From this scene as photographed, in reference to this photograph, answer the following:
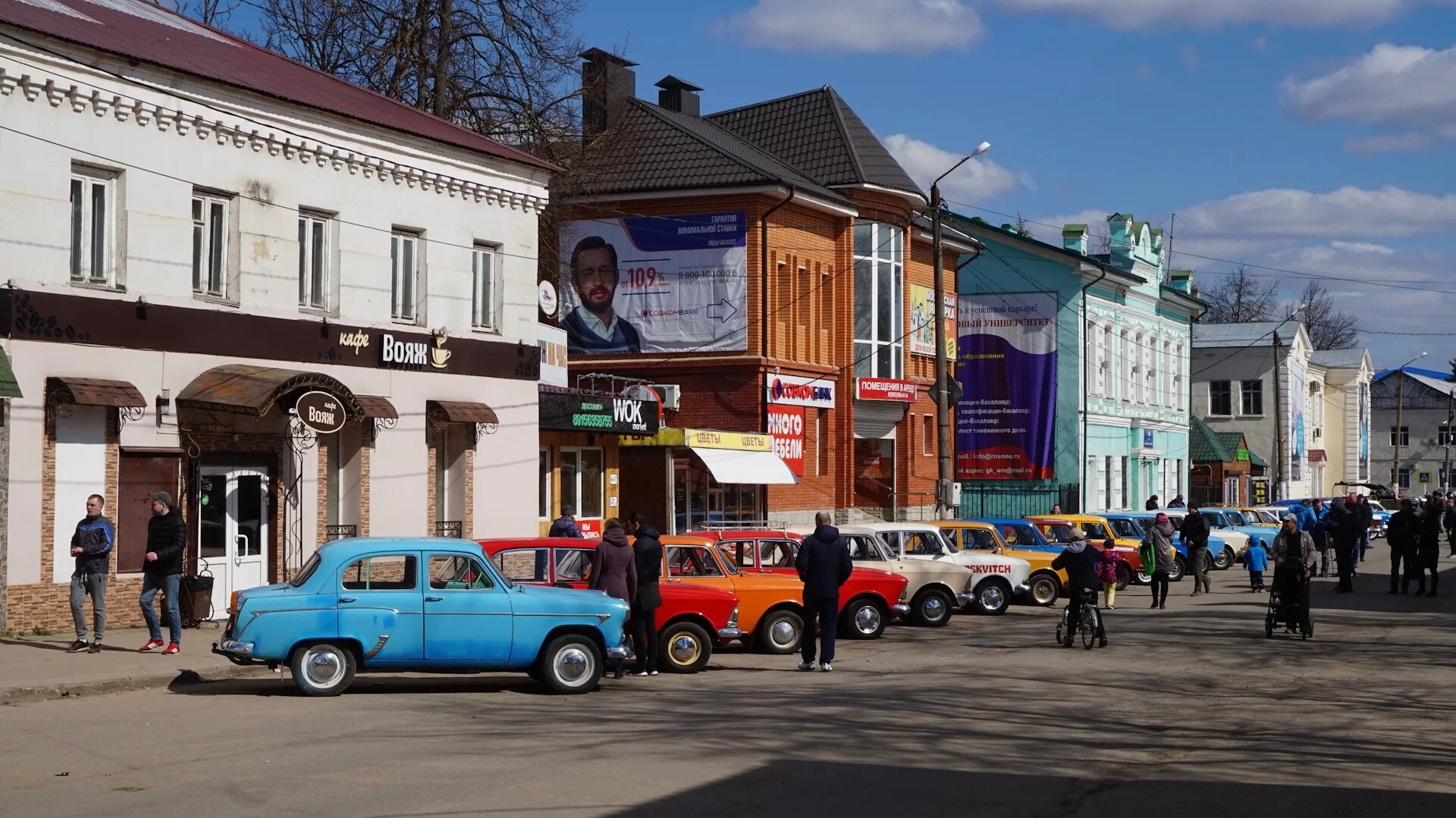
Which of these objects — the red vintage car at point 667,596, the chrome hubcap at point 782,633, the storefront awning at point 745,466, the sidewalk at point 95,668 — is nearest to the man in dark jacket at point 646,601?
the red vintage car at point 667,596

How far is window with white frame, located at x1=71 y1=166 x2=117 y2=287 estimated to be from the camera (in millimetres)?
20109

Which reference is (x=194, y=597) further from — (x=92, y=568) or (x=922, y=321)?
(x=922, y=321)

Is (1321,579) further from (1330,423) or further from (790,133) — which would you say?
(1330,423)

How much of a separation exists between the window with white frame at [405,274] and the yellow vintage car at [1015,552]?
30.9 ft

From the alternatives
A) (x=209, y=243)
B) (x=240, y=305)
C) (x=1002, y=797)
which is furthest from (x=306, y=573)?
(x=209, y=243)

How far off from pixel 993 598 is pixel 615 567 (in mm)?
11442

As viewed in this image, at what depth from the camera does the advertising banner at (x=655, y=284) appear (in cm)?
3894

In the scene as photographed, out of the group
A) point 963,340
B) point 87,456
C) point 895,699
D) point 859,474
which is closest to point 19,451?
point 87,456

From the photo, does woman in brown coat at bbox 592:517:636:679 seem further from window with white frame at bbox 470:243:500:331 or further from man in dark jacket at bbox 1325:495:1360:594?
man in dark jacket at bbox 1325:495:1360:594

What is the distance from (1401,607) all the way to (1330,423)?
7465cm

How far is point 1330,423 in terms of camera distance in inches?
3883

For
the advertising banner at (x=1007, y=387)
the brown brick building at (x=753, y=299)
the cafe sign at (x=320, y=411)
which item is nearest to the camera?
the cafe sign at (x=320, y=411)

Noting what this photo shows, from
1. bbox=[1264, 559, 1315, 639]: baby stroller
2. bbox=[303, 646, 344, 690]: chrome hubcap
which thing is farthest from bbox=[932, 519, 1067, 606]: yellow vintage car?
bbox=[303, 646, 344, 690]: chrome hubcap

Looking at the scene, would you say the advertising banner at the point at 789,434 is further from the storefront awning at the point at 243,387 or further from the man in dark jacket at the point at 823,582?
the man in dark jacket at the point at 823,582
